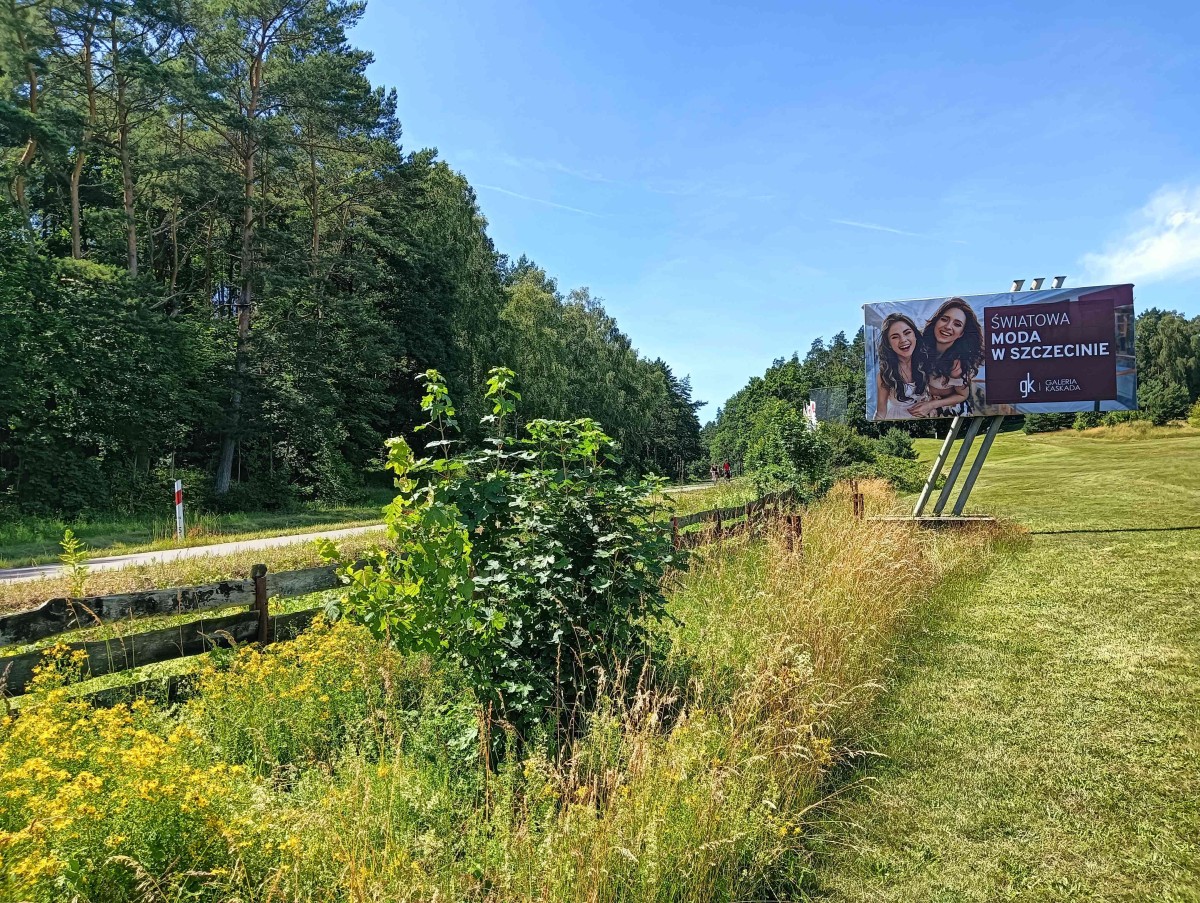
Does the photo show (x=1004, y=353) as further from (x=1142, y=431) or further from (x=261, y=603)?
(x=1142, y=431)

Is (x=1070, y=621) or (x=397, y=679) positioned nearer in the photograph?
(x=397, y=679)

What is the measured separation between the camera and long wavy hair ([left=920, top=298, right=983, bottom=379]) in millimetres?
13703

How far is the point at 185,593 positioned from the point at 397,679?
1811 mm

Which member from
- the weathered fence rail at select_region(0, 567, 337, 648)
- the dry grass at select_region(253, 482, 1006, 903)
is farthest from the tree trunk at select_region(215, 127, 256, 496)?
the dry grass at select_region(253, 482, 1006, 903)

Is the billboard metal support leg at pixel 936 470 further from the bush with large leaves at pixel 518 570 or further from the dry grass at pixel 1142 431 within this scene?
the dry grass at pixel 1142 431

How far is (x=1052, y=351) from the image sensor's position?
1329 centimetres

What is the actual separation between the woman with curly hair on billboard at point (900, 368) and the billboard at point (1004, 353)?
20 millimetres

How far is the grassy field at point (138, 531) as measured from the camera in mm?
11992

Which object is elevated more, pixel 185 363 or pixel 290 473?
pixel 185 363

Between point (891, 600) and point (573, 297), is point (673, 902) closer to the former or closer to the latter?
point (891, 600)

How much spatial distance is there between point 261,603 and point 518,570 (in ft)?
8.49

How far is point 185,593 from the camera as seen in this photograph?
4.91 meters

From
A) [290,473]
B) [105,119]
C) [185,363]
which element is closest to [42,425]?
[185,363]

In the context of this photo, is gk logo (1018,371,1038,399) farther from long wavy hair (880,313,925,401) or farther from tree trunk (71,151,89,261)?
tree trunk (71,151,89,261)
